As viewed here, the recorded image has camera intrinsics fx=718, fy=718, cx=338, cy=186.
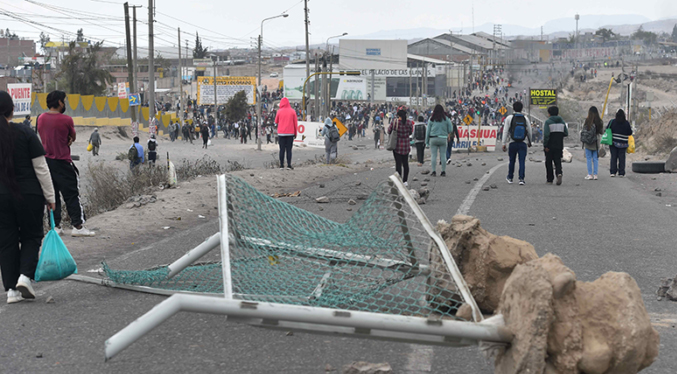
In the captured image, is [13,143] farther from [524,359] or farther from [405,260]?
[524,359]

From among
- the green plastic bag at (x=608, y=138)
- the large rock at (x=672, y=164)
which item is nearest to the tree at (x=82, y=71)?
the green plastic bag at (x=608, y=138)

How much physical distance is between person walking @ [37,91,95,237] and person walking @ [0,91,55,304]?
264 cm

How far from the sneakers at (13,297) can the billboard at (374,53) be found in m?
105

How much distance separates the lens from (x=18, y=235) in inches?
229

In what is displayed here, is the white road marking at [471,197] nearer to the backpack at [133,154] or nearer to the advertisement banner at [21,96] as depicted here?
the backpack at [133,154]

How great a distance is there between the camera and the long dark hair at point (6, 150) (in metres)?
5.59

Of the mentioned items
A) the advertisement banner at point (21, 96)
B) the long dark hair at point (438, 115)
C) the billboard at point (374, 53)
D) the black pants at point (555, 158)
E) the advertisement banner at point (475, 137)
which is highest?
the billboard at point (374, 53)

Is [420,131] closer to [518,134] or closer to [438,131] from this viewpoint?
[438,131]

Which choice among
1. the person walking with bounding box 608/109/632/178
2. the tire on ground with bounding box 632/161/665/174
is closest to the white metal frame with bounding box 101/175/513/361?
the person walking with bounding box 608/109/632/178

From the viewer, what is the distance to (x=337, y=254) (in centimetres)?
497

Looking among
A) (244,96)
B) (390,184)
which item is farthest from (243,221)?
(244,96)

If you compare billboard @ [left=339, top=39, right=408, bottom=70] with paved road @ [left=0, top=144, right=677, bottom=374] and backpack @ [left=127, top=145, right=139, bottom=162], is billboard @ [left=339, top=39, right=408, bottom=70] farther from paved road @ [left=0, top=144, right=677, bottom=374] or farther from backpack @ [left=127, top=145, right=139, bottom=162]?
paved road @ [left=0, top=144, right=677, bottom=374]

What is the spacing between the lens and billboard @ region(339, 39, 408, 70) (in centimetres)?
10938

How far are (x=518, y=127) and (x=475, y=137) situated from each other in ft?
85.2
